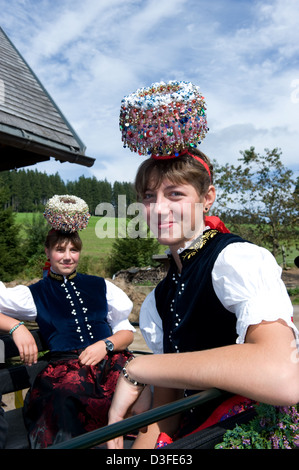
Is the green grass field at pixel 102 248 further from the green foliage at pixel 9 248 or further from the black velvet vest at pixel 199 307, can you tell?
the black velvet vest at pixel 199 307

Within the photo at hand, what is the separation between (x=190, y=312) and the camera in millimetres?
1381

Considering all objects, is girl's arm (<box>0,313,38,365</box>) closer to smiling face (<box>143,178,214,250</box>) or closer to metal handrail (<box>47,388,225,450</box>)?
smiling face (<box>143,178,214,250</box>)

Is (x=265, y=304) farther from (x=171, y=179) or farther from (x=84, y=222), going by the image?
(x=84, y=222)

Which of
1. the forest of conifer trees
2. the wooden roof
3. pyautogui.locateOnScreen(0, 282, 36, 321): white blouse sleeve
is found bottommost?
pyautogui.locateOnScreen(0, 282, 36, 321): white blouse sleeve

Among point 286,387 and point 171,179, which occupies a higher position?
point 171,179

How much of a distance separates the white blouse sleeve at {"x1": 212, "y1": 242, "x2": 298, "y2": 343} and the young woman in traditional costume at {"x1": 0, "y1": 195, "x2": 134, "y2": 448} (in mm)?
1324

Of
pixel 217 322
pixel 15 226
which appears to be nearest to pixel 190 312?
pixel 217 322

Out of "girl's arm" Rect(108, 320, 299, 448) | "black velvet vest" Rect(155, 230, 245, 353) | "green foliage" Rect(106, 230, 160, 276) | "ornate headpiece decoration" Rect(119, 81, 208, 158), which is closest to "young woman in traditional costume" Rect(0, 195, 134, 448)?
"black velvet vest" Rect(155, 230, 245, 353)

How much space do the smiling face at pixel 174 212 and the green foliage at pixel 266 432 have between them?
2.05 ft

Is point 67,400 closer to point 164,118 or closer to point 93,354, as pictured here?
point 93,354

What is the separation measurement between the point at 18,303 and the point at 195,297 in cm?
162

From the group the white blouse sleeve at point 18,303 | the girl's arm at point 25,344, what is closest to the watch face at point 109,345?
the girl's arm at point 25,344

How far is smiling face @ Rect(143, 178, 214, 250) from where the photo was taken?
1413 mm
